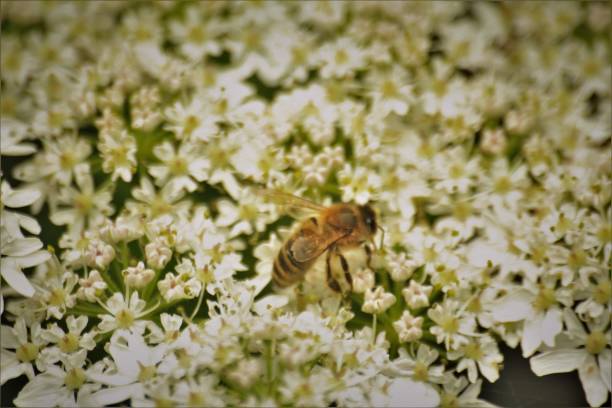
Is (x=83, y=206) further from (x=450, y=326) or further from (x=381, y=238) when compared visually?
(x=450, y=326)

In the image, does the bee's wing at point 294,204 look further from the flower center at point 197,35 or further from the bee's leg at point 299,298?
the flower center at point 197,35

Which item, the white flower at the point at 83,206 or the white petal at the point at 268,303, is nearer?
the white petal at the point at 268,303

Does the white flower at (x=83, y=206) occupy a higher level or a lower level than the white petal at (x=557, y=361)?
higher

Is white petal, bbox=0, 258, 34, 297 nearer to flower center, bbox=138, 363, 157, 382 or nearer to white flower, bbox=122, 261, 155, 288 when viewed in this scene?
white flower, bbox=122, 261, 155, 288

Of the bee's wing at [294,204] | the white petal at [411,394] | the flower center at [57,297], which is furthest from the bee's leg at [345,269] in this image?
the flower center at [57,297]

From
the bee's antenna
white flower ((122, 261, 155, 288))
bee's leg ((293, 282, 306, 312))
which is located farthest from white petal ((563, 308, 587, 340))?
white flower ((122, 261, 155, 288))

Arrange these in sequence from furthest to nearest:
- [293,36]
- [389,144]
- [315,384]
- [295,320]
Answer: [293,36] → [389,144] → [295,320] → [315,384]

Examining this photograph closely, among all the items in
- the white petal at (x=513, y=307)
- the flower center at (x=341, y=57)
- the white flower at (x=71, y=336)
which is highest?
the flower center at (x=341, y=57)

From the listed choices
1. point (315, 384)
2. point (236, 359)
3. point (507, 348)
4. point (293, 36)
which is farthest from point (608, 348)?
point (293, 36)

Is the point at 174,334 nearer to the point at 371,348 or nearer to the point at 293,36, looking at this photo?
the point at 371,348
